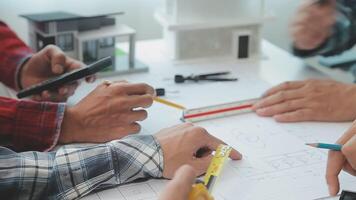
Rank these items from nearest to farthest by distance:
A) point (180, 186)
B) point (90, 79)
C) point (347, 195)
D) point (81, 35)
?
1. point (180, 186)
2. point (347, 195)
3. point (90, 79)
4. point (81, 35)

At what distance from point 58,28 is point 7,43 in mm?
135

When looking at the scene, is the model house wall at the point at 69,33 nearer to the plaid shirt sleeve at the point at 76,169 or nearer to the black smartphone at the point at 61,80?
the black smartphone at the point at 61,80

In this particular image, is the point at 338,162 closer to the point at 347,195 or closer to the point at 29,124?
the point at 347,195

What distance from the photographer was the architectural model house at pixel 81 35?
143 cm

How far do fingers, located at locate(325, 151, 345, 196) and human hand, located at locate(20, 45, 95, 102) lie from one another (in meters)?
0.63

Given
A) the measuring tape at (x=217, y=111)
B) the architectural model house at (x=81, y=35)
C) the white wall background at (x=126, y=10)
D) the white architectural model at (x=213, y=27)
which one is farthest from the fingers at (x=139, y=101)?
the white wall background at (x=126, y=10)

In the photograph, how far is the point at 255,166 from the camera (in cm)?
99

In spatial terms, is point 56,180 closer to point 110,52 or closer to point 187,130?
point 187,130

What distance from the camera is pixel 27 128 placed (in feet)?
3.47

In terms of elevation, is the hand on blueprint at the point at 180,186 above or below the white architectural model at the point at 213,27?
below

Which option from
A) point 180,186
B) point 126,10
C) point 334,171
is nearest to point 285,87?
point 334,171

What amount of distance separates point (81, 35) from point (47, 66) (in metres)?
0.15

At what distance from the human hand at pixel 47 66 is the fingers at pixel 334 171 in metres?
0.63

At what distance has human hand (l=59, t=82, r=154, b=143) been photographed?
1080 millimetres
